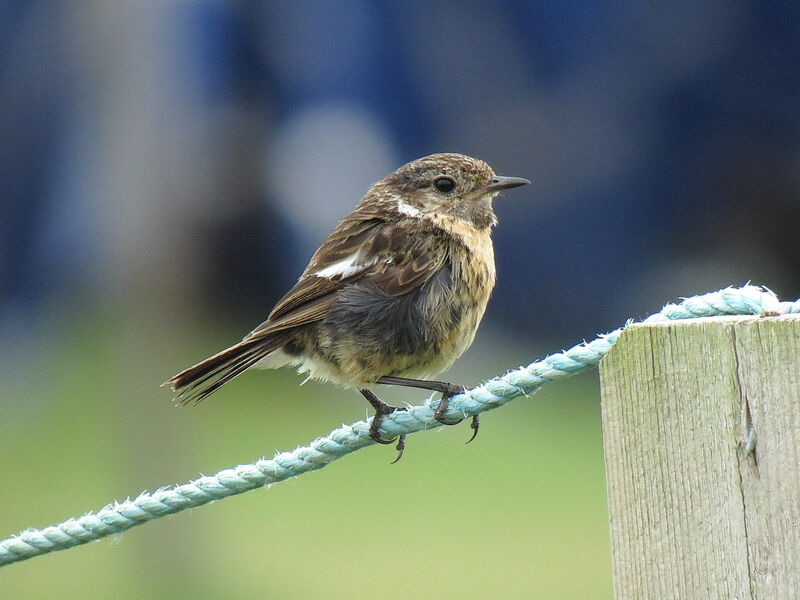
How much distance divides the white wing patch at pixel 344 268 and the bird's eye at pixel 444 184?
0.55 metres

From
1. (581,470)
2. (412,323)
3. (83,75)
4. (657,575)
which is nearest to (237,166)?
(83,75)

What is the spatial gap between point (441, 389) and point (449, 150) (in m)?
6.34

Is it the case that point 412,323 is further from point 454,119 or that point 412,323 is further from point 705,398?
point 454,119

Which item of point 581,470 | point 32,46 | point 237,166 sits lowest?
point 581,470

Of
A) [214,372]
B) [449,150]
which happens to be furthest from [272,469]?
[449,150]

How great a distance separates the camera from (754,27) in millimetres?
9219

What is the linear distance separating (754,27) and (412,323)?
20.5 ft

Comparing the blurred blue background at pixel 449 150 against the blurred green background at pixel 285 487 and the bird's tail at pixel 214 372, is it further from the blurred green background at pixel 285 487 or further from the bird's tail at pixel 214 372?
the bird's tail at pixel 214 372

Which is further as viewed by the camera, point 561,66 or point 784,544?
point 561,66

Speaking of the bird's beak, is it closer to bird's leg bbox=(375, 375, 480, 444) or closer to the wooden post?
bird's leg bbox=(375, 375, 480, 444)

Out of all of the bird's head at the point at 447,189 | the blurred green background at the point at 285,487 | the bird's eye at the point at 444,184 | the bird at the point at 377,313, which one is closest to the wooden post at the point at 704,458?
the bird at the point at 377,313

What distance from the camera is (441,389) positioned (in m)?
3.38

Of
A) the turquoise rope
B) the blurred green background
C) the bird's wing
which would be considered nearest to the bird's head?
the bird's wing

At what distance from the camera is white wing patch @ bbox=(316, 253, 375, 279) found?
408cm
